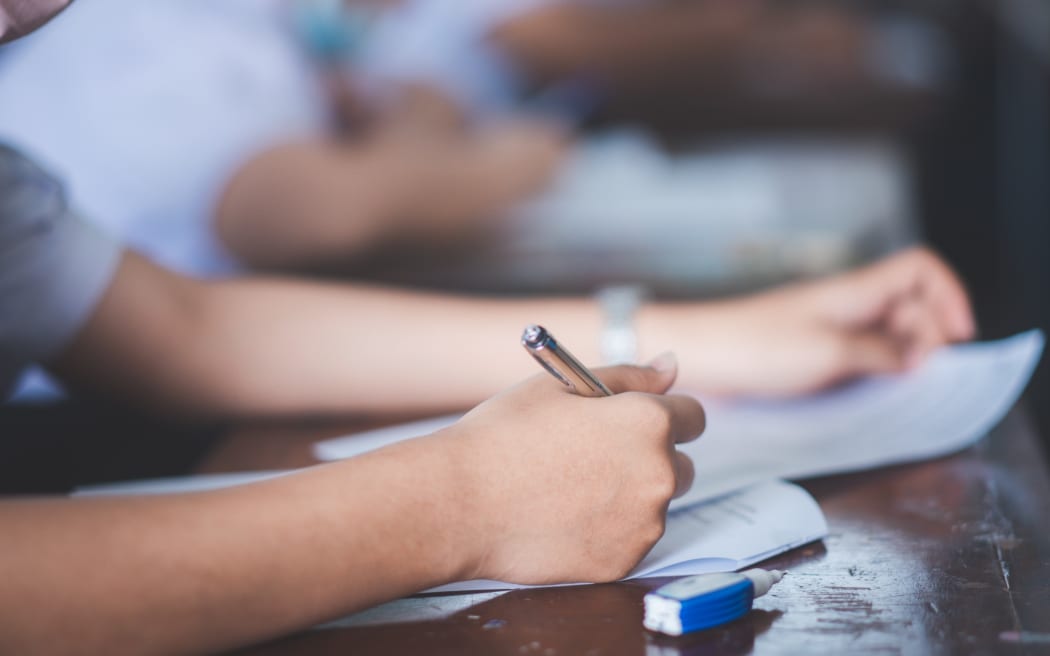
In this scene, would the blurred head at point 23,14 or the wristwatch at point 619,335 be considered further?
the wristwatch at point 619,335

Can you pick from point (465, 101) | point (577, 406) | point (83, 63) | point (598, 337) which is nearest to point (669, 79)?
point (465, 101)

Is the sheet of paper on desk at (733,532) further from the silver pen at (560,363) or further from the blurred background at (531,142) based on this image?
the blurred background at (531,142)

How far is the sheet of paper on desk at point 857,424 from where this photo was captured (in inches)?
23.2

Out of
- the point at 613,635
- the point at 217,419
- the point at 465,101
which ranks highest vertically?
the point at 465,101

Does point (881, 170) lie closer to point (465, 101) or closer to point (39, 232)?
point (465, 101)

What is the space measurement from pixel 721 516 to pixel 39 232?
0.48 meters

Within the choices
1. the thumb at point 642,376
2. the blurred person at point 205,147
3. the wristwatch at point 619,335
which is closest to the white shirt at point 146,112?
the blurred person at point 205,147

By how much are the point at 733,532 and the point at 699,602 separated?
0.30ft

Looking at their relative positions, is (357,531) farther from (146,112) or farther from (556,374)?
(146,112)

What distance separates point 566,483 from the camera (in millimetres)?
426

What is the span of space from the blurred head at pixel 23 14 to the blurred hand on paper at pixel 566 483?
0.91ft

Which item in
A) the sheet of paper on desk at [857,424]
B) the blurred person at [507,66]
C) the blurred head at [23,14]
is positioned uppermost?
the blurred person at [507,66]

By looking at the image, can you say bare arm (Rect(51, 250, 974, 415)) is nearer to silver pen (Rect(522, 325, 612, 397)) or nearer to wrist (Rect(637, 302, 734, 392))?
wrist (Rect(637, 302, 734, 392))

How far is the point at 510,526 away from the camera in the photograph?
1.38ft
